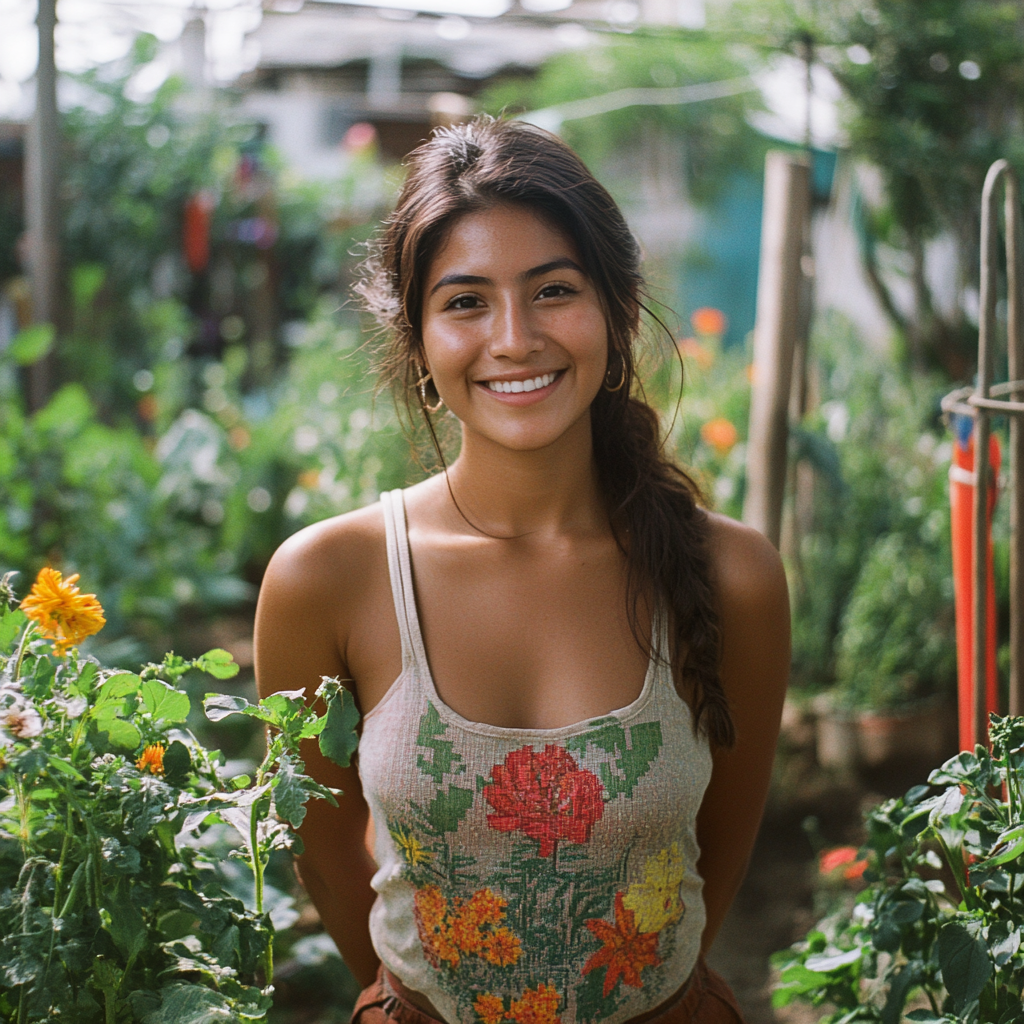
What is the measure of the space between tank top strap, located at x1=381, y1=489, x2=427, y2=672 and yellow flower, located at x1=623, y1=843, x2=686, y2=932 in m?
0.39

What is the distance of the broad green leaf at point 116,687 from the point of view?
0.99 metres

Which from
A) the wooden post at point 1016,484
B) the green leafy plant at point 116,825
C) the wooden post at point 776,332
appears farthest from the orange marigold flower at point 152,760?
the wooden post at point 776,332

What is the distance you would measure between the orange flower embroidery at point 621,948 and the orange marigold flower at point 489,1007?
0.12m

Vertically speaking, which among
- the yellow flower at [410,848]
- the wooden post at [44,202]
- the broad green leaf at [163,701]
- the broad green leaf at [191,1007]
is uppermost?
the wooden post at [44,202]

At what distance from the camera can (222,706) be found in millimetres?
1010

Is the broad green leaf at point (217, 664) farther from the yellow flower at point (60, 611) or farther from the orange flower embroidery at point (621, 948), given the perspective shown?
the orange flower embroidery at point (621, 948)

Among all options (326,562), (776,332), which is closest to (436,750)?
(326,562)

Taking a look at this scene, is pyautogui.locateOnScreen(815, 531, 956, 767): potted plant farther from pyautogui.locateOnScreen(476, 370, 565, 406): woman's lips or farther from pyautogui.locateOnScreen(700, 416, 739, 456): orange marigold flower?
pyautogui.locateOnScreen(476, 370, 565, 406): woman's lips

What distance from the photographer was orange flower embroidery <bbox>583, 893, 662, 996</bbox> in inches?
52.6

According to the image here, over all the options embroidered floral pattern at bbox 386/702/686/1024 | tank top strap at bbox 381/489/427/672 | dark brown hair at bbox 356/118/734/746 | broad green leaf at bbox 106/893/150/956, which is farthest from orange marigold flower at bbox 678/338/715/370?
broad green leaf at bbox 106/893/150/956

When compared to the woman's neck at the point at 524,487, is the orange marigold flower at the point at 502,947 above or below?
below

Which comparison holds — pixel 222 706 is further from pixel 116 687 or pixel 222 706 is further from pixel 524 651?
pixel 524 651

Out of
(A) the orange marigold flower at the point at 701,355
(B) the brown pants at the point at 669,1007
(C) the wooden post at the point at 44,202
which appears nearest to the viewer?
(B) the brown pants at the point at 669,1007

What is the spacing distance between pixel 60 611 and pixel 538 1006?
2.59 feet
